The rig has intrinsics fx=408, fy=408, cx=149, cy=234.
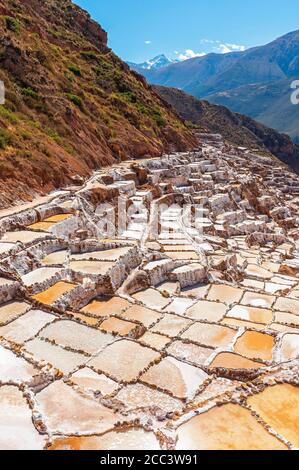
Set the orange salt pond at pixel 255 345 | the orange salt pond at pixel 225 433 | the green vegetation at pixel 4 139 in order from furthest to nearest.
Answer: the green vegetation at pixel 4 139
the orange salt pond at pixel 255 345
the orange salt pond at pixel 225 433

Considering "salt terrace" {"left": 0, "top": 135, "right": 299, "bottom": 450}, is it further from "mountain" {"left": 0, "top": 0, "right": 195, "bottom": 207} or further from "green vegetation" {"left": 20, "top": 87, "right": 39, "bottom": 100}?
"green vegetation" {"left": 20, "top": 87, "right": 39, "bottom": 100}

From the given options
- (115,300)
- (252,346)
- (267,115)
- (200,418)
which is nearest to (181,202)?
(115,300)

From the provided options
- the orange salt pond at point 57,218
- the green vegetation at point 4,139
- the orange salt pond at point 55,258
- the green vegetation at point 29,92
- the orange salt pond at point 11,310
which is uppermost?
the green vegetation at point 29,92

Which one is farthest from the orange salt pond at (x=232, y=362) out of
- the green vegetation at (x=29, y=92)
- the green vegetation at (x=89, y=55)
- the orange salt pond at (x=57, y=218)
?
the green vegetation at (x=89, y=55)

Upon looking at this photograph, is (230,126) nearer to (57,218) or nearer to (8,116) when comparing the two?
(8,116)

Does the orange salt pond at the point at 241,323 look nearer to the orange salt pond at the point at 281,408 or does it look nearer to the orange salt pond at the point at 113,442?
the orange salt pond at the point at 281,408

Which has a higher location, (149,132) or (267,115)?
(267,115)
